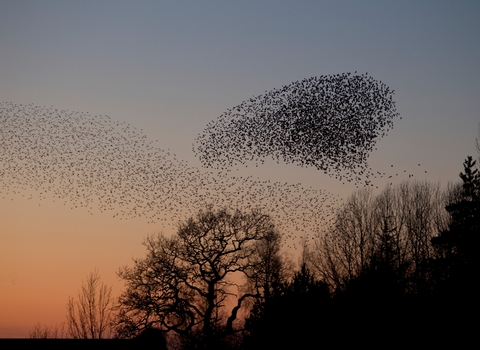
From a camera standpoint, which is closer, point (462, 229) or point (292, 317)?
point (292, 317)

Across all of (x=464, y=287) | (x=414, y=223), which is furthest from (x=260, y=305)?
(x=414, y=223)

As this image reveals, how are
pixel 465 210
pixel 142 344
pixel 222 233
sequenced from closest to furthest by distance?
pixel 142 344, pixel 465 210, pixel 222 233

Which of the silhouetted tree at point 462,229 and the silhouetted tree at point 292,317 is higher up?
the silhouetted tree at point 462,229

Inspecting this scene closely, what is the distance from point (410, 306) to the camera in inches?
1174

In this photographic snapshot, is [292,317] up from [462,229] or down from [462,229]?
down

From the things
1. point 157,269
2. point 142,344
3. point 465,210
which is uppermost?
point 465,210

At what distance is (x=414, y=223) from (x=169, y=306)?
24.5 metres

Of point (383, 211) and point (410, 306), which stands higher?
point (383, 211)

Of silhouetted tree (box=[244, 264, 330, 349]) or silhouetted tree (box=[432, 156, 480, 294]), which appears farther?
silhouetted tree (box=[432, 156, 480, 294])

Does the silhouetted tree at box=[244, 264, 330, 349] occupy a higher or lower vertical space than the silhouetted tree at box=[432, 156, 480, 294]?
lower

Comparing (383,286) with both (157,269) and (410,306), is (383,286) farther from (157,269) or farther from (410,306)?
(157,269)

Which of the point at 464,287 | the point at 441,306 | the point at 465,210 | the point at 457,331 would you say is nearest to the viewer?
the point at 457,331

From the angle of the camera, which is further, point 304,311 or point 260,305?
point 260,305

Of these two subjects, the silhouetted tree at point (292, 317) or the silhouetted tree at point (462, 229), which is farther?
the silhouetted tree at point (462, 229)
